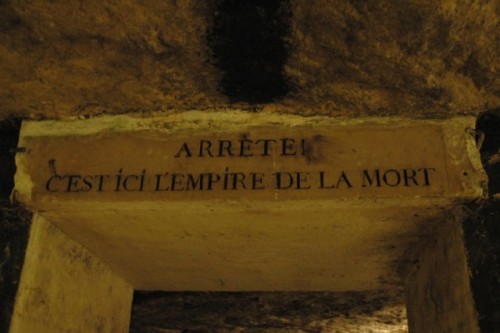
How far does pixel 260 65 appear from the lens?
1.41m

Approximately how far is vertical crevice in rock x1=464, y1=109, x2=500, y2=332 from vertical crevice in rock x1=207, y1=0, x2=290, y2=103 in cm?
64

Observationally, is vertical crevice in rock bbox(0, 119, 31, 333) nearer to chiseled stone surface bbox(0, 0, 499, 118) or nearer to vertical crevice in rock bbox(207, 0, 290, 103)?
chiseled stone surface bbox(0, 0, 499, 118)

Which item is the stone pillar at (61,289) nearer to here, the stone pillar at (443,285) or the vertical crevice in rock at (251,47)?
the vertical crevice in rock at (251,47)

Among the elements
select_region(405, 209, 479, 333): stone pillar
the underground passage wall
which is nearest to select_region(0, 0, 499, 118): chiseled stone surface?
the underground passage wall

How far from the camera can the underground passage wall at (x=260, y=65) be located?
4.13ft

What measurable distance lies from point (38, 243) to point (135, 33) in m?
0.72

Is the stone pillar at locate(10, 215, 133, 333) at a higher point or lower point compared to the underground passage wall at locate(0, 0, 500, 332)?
lower

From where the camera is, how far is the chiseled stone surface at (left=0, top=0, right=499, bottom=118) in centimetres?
125

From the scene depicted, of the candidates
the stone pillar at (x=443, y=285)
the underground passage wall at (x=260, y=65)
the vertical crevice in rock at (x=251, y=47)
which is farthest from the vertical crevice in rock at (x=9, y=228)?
the stone pillar at (x=443, y=285)

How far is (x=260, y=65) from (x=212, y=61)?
14 cm

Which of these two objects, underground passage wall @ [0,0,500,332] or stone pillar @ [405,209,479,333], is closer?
underground passage wall @ [0,0,500,332]

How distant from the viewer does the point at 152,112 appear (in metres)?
1.54

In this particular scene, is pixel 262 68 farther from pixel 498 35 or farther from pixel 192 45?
pixel 498 35

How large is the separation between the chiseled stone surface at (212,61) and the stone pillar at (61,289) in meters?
0.43
